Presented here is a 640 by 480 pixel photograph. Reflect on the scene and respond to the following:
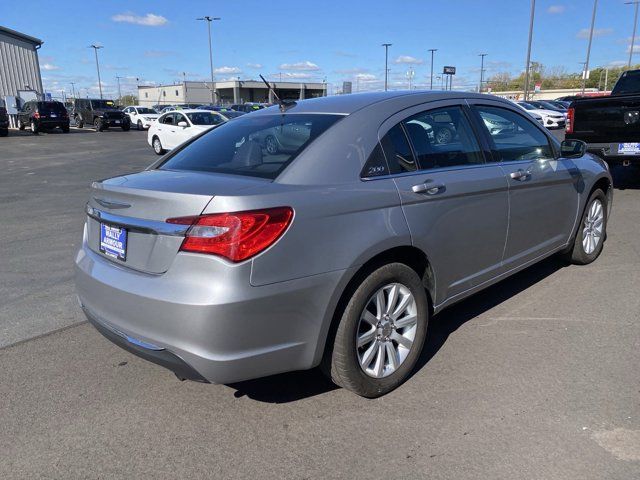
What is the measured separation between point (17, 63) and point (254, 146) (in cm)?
4875

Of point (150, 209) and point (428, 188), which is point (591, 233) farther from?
point (150, 209)

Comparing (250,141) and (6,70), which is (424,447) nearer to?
(250,141)

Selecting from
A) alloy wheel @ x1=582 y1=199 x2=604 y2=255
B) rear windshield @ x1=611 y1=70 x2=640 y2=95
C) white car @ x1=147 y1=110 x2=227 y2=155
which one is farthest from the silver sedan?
white car @ x1=147 y1=110 x2=227 y2=155

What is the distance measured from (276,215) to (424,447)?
1.38 meters

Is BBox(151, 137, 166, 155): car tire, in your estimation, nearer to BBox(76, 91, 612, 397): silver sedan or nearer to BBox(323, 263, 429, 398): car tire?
BBox(76, 91, 612, 397): silver sedan

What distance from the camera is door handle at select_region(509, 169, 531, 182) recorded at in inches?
155

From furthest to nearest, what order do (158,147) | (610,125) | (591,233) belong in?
(158,147) < (610,125) < (591,233)

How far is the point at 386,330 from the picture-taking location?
3.11 metres

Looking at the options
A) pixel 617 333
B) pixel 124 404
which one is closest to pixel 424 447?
pixel 124 404

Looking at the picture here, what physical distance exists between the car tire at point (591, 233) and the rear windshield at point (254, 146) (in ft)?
10.7

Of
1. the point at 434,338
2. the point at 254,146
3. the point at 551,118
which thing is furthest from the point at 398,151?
the point at 551,118

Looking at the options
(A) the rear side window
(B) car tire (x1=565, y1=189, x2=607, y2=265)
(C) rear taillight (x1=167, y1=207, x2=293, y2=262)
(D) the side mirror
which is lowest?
(B) car tire (x1=565, y1=189, x2=607, y2=265)

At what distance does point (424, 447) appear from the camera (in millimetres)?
2646

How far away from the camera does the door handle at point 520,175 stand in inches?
155
